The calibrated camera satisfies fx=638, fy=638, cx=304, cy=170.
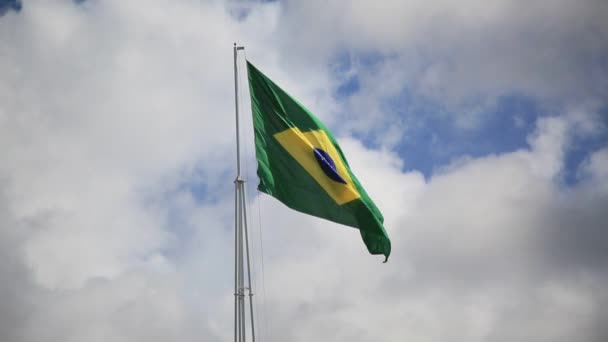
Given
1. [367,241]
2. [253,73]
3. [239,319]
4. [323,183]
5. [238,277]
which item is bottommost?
[239,319]

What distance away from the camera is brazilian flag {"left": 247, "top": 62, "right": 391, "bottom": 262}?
1505 inches

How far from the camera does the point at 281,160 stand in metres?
38.3

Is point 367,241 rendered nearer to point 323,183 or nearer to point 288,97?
point 323,183

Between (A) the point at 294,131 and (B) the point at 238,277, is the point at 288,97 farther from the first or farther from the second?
(B) the point at 238,277

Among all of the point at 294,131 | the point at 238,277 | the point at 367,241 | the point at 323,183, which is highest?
the point at 294,131

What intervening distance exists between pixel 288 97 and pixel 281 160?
4.14 meters

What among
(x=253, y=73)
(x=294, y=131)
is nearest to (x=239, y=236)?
(x=294, y=131)

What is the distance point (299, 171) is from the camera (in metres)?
38.7

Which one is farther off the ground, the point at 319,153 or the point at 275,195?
the point at 319,153

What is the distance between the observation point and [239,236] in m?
35.7

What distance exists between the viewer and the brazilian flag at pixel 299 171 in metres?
38.2

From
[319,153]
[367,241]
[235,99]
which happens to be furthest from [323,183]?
[235,99]

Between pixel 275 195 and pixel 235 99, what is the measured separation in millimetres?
6487

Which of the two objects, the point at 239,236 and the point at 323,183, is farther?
the point at 323,183
